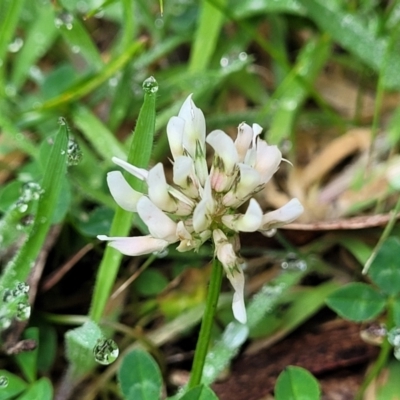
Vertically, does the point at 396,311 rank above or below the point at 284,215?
below

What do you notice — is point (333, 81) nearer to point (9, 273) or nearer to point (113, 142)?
point (113, 142)

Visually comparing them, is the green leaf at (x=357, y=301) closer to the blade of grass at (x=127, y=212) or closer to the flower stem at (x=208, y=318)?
the flower stem at (x=208, y=318)

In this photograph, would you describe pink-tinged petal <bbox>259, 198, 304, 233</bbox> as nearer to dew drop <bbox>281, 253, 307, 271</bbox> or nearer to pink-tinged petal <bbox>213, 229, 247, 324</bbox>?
pink-tinged petal <bbox>213, 229, 247, 324</bbox>

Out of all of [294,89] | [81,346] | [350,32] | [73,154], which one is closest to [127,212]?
[73,154]

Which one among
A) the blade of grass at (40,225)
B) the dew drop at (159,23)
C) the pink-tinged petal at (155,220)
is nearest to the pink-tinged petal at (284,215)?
the pink-tinged petal at (155,220)

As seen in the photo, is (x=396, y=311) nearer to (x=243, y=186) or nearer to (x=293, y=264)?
(x=293, y=264)
